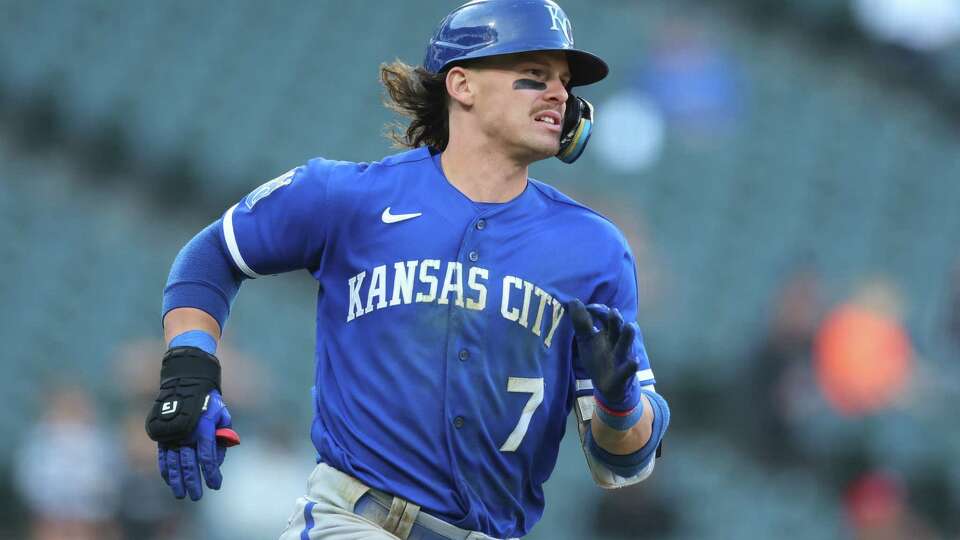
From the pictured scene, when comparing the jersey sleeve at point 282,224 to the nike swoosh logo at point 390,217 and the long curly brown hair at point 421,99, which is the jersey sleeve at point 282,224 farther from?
the long curly brown hair at point 421,99

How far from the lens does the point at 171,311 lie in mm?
3975

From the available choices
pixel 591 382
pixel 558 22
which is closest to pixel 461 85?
pixel 558 22

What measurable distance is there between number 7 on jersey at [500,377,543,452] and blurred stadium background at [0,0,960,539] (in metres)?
4.55

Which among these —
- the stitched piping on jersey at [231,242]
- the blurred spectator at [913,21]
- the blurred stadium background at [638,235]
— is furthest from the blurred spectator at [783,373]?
the stitched piping on jersey at [231,242]

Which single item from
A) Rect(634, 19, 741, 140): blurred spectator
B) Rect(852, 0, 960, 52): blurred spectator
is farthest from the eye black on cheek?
Rect(852, 0, 960, 52): blurred spectator

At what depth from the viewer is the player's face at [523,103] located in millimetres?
3938

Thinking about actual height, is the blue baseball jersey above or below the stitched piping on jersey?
below

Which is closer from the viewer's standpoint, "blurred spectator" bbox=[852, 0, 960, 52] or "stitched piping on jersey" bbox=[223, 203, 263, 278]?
"stitched piping on jersey" bbox=[223, 203, 263, 278]

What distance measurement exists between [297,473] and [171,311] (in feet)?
16.9

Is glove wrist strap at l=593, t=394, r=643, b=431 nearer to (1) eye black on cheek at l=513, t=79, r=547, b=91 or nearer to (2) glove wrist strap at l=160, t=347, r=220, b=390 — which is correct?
(1) eye black on cheek at l=513, t=79, r=547, b=91

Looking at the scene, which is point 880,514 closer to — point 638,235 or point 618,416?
point 638,235

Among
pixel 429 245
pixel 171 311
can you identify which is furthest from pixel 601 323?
pixel 171 311

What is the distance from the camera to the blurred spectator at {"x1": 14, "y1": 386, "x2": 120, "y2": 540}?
8734 millimetres

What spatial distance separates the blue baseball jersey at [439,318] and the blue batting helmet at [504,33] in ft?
1.07
